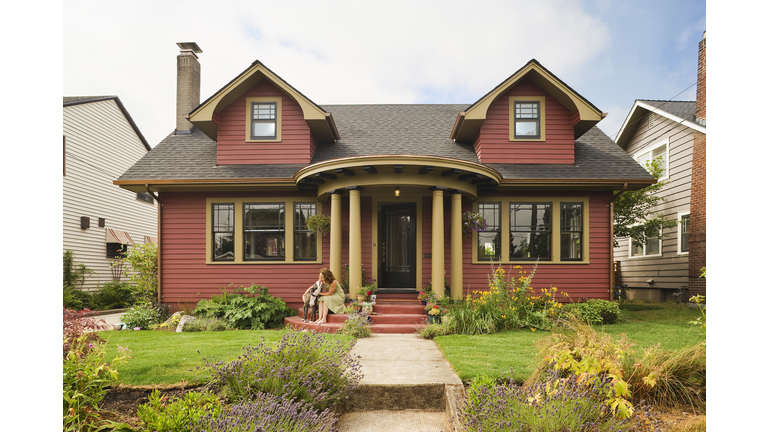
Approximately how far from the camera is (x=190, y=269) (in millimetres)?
10344

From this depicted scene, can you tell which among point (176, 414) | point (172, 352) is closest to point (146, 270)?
point (172, 352)

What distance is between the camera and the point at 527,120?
35.5ft

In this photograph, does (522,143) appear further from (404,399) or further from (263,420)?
(263,420)

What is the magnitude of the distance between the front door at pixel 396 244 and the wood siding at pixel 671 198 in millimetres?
9040

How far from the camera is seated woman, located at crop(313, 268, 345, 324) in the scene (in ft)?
28.5

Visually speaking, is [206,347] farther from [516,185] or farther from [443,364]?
[516,185]

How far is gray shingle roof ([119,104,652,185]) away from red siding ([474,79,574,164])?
0.25 m

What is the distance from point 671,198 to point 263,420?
15.2 meters

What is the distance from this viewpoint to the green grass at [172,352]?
449 cm

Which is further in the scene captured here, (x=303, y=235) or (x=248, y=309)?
(x=303, y=235)

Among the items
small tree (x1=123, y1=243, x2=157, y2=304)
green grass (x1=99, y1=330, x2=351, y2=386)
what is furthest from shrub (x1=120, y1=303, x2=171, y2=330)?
green grass (x1=99, y1=330, x2=351, y2=386)

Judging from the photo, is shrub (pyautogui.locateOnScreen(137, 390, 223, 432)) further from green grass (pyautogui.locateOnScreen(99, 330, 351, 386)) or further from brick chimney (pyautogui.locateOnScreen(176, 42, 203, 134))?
brick chimney (pyautogui.locateOnScreen(176, 42, 203, 134))

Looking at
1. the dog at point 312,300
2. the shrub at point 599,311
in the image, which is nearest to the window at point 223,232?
the dog at point 312,300
